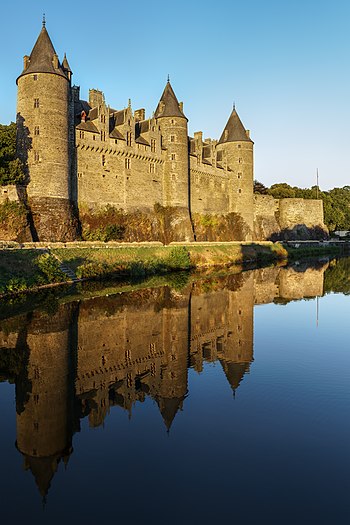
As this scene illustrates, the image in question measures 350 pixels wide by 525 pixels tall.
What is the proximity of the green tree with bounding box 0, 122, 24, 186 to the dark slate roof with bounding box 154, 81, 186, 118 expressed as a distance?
15626mm

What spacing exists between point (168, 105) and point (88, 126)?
11.0m

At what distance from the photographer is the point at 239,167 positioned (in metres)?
51.9

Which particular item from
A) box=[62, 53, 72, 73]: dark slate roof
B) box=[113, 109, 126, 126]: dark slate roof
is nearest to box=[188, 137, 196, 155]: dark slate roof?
box=[113, 109, 126, 126]: dark slate roof

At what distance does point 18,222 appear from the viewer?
27906mm

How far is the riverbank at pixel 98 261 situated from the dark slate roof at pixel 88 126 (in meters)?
9.85

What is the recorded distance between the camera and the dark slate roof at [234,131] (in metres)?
51.8

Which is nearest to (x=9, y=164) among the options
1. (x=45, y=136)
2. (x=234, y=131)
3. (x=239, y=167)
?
(x=45, y=136)

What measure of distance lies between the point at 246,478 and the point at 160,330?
26.1ft

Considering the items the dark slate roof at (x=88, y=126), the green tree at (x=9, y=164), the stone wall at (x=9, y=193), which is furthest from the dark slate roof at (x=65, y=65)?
the stone wall at (x=9, y=193)

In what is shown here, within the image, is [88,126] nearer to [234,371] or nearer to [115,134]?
[115,134]

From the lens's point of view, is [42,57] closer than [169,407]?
No

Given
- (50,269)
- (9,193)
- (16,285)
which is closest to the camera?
(16,285)

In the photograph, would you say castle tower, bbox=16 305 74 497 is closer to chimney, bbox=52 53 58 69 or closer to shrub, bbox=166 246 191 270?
shrub, bbox=166 246 191 270

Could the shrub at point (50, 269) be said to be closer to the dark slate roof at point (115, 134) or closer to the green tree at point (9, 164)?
the green tree at point (9, 164)
